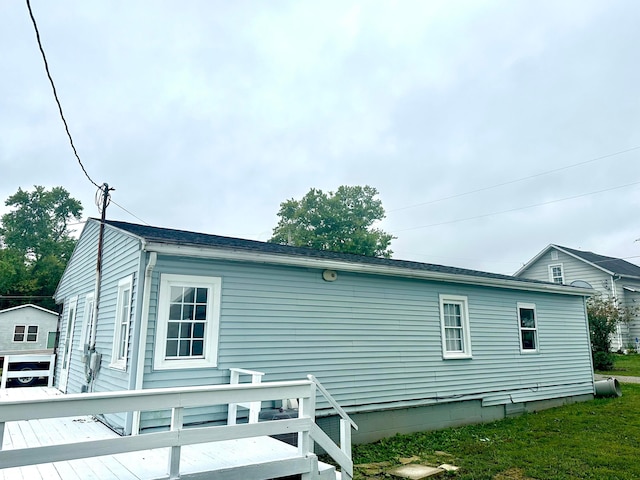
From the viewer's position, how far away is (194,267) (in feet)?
20.0

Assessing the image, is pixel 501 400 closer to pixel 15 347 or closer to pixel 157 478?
pixel 157 478

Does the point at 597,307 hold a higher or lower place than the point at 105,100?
lower

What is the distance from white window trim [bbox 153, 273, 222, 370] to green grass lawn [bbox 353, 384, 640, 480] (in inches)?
102

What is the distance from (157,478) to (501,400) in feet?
26.4

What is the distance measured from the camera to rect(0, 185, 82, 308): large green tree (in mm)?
Answer: 38719

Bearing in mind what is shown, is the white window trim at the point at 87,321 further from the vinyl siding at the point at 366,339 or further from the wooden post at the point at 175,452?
the wooden post at the point at 175,452

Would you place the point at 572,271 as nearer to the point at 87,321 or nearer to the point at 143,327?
the point at 87,321

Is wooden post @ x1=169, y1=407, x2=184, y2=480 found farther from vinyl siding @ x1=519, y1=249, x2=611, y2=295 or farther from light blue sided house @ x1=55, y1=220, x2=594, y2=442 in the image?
vinyl siding @ x1=519, y1=249, x2=611, y2=295

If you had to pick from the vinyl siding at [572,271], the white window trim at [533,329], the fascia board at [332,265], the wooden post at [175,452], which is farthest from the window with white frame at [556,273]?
the wooden post at [175,452]

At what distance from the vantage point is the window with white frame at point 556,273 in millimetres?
26047

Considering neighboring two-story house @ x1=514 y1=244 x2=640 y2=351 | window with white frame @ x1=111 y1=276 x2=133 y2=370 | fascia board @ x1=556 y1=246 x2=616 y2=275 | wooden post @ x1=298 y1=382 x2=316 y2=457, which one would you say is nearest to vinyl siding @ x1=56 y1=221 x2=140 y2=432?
window with white frame @ x1=111 y1=276 x2=133 y2=370

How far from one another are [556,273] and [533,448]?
74.2 ft

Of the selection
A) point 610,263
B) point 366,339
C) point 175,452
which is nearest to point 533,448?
point 366,339

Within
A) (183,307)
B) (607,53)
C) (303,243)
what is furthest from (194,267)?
(303,243)
